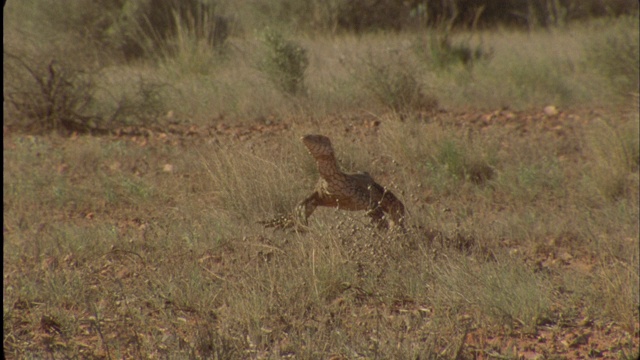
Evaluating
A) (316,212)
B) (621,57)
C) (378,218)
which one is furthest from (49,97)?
(621,57)

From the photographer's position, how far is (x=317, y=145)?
409cm

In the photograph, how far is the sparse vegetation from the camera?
3.65m

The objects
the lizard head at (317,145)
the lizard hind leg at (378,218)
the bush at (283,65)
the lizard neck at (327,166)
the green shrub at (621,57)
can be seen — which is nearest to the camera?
the lizard head at (317,145)

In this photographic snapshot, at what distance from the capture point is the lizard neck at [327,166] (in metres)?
4.21

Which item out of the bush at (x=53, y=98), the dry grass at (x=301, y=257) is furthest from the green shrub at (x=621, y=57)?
the bush at (x=53, y=98)

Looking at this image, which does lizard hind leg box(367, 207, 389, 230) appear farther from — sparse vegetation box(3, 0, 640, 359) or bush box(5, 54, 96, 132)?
bush box(5, 54, 96, 132)

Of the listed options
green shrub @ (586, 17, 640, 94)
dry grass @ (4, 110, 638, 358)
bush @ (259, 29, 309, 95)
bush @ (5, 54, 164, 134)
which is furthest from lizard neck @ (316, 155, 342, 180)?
green shrub @ (586, 17, 640, 94)

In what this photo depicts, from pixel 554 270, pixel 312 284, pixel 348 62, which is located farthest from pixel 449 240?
pixel 348 62

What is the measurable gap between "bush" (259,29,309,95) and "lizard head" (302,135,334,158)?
15.3 feet

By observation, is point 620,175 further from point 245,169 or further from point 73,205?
point 73,205

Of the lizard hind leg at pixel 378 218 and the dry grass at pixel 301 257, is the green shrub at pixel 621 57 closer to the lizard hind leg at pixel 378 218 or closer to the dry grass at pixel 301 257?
the dry grass at pixel 301 257

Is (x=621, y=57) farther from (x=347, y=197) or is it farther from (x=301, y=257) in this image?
(x=301, y=257)

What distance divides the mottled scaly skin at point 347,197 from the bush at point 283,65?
440 cm

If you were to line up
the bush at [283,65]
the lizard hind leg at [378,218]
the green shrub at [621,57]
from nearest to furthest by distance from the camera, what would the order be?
the lizard hind leg at [378,218]
the bush at [283,65]
the green shrub at [621,57]
